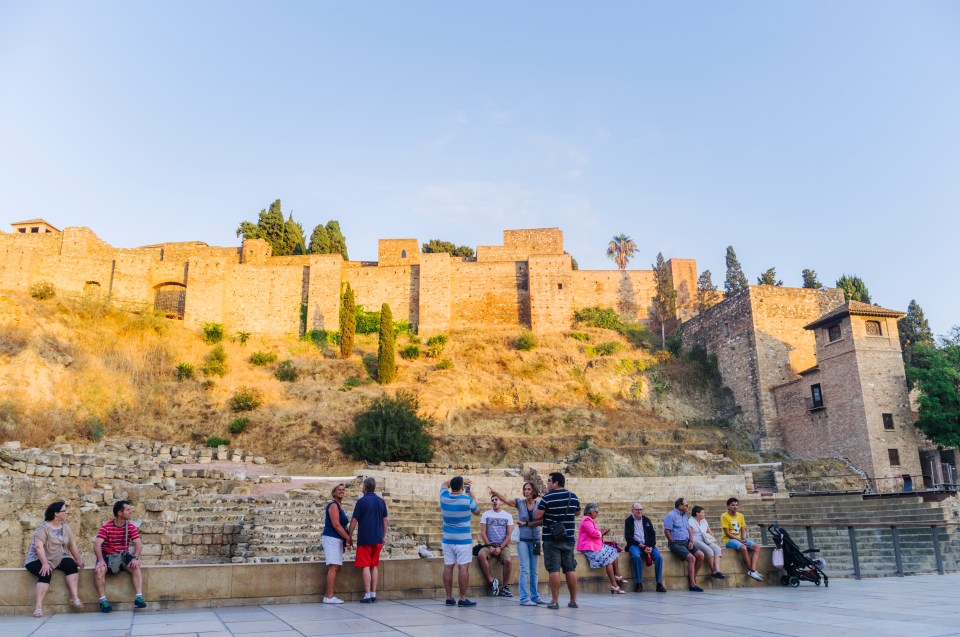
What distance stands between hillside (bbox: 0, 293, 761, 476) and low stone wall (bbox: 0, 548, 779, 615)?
16393 mm

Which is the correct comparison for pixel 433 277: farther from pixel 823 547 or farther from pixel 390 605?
pixel 390 605

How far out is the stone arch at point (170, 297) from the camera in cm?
3903

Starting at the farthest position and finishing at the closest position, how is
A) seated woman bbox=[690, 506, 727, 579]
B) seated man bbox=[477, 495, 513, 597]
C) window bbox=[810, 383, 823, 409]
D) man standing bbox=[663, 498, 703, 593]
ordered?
window bbox=[810, 383, 823, 409], seated woman bbox=[690, 506, 727, 579], man standing bbox=[663, 498, 703, 593], seated man bbox=[477, 495, 513, 597]

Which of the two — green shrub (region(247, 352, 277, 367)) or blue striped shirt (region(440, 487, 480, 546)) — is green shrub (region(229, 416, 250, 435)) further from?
blue striped shirt (region(440, 487, 480, 546))

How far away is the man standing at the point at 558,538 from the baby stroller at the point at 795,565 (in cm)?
375

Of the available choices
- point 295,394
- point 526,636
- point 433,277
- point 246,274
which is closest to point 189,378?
point 295,394

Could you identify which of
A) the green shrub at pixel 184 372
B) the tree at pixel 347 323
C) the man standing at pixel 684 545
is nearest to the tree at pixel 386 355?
the tree at pixel 347 323

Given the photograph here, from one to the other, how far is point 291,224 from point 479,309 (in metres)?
15.4

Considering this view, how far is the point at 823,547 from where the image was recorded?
15195 millimetres

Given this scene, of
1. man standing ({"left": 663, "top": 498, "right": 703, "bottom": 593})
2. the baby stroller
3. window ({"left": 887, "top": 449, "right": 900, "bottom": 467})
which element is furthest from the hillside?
man standing ({"left": 663, "top": 498, "right": 703, "bottom": 593})

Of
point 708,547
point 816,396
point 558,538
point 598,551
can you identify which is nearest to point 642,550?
point 598,551

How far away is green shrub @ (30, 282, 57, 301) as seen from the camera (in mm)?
34562

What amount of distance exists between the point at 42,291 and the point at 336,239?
59.6 ft

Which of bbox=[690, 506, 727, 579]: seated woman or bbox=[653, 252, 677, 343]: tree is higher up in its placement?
bbox=[653, 252, 677, 343]: tree
